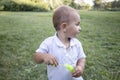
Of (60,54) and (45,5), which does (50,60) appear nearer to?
(60,54)

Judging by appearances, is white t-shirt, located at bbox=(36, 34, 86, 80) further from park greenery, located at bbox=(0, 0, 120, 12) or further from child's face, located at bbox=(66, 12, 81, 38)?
park greenery, located at bbox=(0, 0, 120, 12)

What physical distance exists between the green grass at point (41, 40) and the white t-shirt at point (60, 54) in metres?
0.81

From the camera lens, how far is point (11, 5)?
96.3 inches

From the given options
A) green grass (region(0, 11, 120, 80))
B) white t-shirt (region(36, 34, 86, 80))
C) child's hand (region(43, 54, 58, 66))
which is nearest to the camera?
child's hand (region(43, 54, 58, 66))

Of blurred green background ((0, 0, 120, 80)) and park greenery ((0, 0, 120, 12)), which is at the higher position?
park greenery ((0, 0, 120, 12))

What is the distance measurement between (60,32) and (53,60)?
19 centimetres

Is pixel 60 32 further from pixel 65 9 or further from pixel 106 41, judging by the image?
pixel 106 41

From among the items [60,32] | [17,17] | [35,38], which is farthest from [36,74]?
[60,32]

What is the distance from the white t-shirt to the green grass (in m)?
0.81

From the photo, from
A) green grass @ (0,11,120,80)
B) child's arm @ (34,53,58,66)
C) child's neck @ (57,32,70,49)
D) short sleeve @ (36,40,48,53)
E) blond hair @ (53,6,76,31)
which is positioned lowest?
green grass @ (0,11,120,80)

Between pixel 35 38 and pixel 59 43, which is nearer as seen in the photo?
pixel 59 43

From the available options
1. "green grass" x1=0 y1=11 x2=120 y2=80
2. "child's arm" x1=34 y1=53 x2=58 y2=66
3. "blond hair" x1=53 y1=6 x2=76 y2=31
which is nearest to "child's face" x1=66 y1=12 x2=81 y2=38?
"blond hair" x1=53 y1=6 x2=76 y2=31

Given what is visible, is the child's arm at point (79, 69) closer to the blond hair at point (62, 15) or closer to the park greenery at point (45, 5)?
the blond hair at point (62, 15)

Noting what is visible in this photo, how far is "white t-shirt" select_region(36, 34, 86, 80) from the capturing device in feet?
4.85
